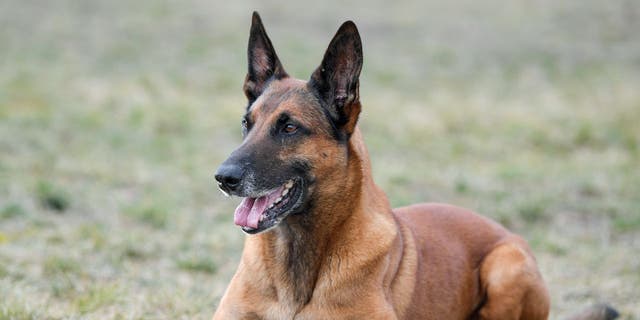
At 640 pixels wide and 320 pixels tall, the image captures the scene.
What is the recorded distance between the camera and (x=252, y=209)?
4.68 m

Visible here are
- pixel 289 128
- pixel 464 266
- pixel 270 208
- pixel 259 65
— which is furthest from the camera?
pixel 464 266

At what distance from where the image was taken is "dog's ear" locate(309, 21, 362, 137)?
4.77 m

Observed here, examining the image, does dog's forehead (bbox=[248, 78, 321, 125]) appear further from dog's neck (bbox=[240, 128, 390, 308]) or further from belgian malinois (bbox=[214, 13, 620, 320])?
dog's neck (bbox=[240, 128, 390, 308])

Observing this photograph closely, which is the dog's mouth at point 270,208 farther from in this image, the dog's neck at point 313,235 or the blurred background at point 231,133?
the blurred background at point 231,133

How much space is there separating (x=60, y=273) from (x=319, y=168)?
3.45 meters

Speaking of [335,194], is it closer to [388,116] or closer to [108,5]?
[388,116]

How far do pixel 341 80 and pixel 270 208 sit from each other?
93 cm

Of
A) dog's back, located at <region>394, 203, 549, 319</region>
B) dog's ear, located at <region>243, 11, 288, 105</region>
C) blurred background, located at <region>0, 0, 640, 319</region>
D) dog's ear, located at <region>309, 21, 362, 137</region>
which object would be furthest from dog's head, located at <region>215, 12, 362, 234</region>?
blurred background, located at <region>0, 0, 640, 319</region>

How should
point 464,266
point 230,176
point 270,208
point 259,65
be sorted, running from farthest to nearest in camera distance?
point 464,266
point 259,65
point 270,208
point 230,176

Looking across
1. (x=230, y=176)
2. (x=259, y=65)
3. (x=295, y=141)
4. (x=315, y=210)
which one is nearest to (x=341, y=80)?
(x=295, y=141)

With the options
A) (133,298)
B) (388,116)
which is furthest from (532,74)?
(133,298)

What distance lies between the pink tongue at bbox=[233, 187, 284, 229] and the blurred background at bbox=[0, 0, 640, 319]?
5.78ft

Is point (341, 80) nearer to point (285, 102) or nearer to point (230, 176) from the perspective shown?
point (285, 102)

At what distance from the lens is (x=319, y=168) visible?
474 cm
